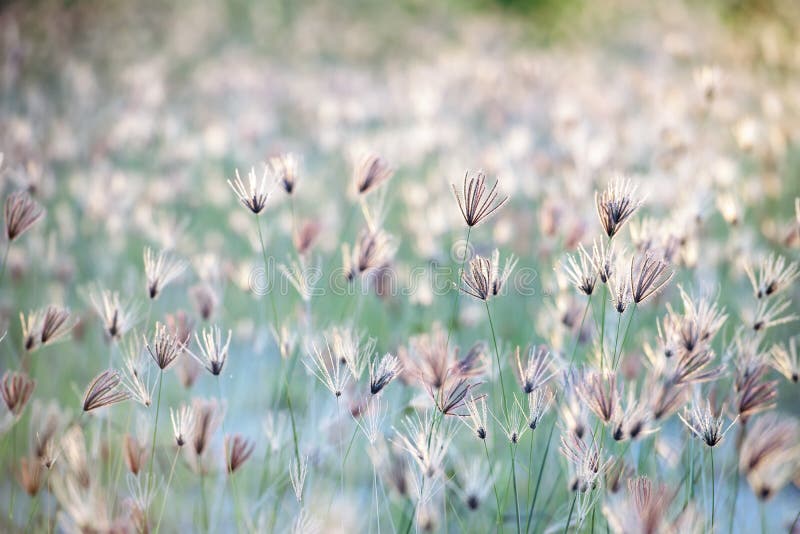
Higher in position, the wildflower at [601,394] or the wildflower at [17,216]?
the wildflower at [17,216]

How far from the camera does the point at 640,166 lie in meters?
2.55

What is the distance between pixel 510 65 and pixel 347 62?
169 cm

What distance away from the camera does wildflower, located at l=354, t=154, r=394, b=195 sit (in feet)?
3.84

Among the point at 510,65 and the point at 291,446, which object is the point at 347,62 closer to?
the point at 510,65

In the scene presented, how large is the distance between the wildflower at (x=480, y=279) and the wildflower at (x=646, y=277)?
0.21 m

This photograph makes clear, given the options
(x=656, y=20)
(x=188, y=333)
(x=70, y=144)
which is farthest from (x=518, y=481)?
(x=656, y=20)

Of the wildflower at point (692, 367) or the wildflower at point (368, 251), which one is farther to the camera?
the wildflower at point (368, 251)

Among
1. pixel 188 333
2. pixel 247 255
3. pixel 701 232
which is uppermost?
pixel 188 333

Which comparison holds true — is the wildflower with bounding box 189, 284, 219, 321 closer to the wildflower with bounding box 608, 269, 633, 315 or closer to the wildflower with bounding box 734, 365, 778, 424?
the wildflower with bounding box 608, 269, 633, 315

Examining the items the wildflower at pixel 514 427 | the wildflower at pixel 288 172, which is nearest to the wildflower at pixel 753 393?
the wildflower at pixel 514 427

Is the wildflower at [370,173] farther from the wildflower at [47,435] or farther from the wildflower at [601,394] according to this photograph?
the wildflower at [47,435]

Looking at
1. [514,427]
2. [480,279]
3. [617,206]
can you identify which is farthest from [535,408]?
[617,206]

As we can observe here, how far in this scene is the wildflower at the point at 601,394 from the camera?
87cm

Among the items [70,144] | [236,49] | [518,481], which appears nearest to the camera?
[518,481]
